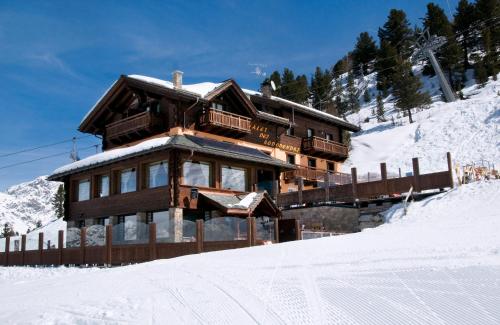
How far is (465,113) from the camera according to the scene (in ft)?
163

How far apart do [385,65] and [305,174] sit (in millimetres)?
49002

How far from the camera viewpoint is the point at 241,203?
2480cm

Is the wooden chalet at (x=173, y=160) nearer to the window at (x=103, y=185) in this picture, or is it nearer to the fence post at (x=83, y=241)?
the window at (x=103, y=185)

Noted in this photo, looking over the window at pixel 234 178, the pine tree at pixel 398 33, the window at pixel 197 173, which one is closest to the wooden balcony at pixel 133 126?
the window at pixel 197 173

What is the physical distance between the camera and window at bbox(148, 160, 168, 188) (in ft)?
84.1

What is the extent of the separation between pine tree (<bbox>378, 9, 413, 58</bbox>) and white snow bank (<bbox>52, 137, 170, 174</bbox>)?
63.1m

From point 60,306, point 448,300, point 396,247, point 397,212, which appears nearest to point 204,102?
point 397,212

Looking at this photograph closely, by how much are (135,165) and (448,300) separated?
22.5m

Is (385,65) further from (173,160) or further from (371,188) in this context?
(173,160)

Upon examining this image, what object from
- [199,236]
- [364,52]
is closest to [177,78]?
[199,236]

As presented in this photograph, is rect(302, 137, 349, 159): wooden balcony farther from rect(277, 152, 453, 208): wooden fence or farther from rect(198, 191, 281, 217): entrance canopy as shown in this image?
rect(198, 191, 281, 217): entrance canopy

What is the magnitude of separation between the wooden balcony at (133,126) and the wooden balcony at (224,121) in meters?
2.66

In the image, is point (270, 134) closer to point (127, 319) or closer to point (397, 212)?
point (397, 212)

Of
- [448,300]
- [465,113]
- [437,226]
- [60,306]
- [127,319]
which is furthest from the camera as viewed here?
[465,113]
